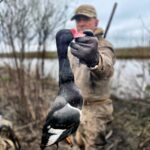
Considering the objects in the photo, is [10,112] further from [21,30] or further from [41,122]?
[21,30]

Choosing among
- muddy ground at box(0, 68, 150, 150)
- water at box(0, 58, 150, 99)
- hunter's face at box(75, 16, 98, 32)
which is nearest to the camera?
hunter's face at box(75, 16, 98, 32)

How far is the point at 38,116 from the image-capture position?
9273mm

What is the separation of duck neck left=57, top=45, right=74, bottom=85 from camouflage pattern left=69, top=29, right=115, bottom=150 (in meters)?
1.12

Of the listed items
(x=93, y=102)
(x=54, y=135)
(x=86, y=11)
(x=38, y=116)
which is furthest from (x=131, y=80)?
(x=54, y=135)

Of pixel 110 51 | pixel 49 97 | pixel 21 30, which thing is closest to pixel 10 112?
pixel 49 97

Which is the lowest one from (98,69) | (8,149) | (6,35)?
(8,149)

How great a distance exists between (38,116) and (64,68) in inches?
208

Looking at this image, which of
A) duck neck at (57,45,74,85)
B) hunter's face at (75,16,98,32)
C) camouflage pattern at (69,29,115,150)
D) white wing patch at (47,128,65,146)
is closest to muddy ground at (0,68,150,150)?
camouflage pattern at (69,29,115,150)

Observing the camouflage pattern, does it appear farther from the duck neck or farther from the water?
the water

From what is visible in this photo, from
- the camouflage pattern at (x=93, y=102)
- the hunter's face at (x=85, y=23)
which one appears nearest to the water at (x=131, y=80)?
the camouflage pattern at (x=93, y=102)

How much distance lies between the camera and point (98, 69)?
14.7ft

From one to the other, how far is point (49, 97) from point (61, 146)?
3.04 metres

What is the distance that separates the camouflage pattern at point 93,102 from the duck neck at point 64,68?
1.12 m

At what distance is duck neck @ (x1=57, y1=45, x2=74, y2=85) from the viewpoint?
4.04 m
